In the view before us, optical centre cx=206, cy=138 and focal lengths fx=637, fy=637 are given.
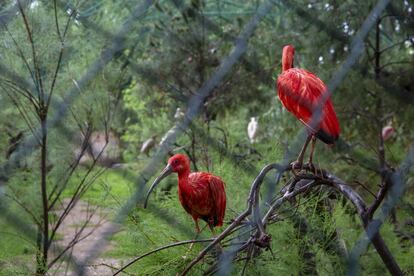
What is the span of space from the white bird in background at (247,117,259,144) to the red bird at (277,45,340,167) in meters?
2.77

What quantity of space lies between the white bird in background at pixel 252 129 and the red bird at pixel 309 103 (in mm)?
2774

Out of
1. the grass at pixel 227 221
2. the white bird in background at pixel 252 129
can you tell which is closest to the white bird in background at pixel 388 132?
the white bird in background at pixel 252 129

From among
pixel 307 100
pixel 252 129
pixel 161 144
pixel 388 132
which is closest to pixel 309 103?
pixel 307 100

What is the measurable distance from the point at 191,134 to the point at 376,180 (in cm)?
113

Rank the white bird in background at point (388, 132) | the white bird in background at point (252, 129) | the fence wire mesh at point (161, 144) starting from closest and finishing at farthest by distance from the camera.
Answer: the fence wire mesh at point (161, 144) < the white bird in background at point (388, 132) < the white bird in background at point (252, 129)

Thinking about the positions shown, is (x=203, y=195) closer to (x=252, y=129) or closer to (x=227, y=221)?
(x=227, y=221)

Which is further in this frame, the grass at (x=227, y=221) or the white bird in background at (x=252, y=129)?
the white bird in background at (x=252, y=129)

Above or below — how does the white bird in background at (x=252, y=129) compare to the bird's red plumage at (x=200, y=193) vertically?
above

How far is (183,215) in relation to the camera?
158 cm

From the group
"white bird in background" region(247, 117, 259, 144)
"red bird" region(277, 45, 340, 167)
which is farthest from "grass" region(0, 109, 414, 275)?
"white bird in background" region(247, 117, 259, 144)

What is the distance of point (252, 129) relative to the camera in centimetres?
420

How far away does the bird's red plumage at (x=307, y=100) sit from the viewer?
43.4 inches

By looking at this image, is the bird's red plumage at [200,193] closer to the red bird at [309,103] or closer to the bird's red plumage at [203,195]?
the bird's red plumage at [203,195]

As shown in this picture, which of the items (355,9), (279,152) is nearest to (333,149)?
(355,9)
